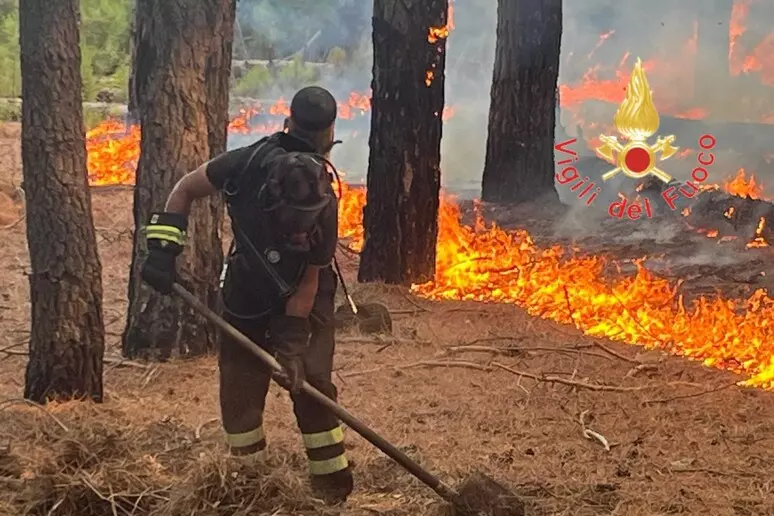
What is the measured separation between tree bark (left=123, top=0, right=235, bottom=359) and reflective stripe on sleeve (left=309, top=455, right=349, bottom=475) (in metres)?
2.88

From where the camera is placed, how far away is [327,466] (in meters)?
4.57

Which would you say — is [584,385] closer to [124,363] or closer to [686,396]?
[686,396]

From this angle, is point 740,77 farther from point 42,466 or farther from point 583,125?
point 42,466

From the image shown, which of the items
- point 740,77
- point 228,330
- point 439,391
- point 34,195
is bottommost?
point 439,391

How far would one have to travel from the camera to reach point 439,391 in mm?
6785

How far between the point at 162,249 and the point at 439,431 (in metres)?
2.43

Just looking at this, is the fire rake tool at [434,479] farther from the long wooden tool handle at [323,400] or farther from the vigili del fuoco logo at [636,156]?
the vigili del fuoco logo at [636,156]

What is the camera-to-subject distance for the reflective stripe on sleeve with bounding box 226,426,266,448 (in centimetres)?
460

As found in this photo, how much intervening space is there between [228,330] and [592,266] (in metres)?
6.35

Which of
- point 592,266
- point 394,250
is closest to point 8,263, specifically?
point 394,250

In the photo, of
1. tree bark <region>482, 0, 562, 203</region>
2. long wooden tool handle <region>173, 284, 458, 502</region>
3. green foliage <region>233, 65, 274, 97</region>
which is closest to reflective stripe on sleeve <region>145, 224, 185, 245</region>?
long wooden tool handle <region>173, 284, 458, 502</region>

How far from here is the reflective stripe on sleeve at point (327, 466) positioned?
4566mm

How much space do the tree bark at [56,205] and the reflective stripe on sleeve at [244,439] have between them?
166 cm

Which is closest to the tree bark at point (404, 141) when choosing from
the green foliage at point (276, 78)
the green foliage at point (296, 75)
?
the green foliage at point (276, 78)
